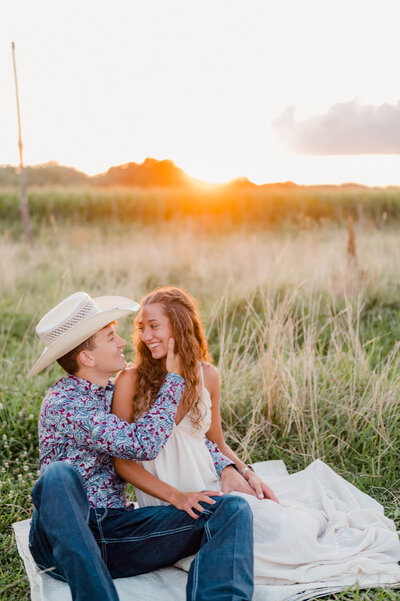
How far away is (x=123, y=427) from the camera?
2.47 metres

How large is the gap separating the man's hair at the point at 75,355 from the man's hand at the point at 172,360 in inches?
12.7

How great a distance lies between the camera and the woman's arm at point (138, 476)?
2.52m

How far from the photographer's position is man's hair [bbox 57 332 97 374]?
266 centimetres

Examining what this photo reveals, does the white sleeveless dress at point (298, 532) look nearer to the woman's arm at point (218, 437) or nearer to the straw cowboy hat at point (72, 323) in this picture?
the woman's arm at point (218, 437)

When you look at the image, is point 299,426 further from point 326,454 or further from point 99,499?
point 99,499

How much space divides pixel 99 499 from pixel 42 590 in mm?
409

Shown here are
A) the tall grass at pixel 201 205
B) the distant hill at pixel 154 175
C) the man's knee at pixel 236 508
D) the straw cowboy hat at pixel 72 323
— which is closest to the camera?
the man's knee at pixel 236 508

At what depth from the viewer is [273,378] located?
13.9ft

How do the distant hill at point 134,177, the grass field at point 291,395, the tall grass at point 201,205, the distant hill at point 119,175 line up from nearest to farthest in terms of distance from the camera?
the grass field at point 291,395, the tall grass at point 201,205, the distant hill at point 134,177, the distant hill at point 119,175

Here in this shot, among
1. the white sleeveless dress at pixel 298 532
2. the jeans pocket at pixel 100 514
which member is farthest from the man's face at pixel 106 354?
the jeans pocket at pixel 100 514

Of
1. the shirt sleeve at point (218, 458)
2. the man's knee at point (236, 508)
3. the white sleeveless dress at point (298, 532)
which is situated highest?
the man's knee at point (236, 508)

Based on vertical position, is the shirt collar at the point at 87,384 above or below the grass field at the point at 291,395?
above

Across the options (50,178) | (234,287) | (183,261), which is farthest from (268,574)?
(50,178)

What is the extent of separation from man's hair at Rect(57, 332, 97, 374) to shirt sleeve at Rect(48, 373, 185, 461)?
18 cm
